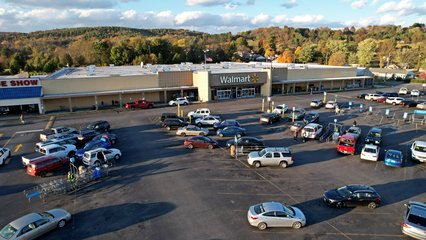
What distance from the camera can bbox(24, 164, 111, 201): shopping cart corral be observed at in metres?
19.3

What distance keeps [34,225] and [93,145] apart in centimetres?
1264

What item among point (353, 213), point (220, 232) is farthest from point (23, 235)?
point (353, 213)

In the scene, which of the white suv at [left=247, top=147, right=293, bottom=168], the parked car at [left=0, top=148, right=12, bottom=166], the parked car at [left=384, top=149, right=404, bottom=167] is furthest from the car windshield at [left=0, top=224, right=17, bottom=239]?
the parked car at [left=384, top=149, right=404, bottom=167]

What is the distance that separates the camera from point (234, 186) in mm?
20844

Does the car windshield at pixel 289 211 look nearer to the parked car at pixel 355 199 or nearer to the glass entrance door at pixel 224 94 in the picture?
the parked car at pixel 355 199

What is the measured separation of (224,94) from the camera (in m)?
55.7

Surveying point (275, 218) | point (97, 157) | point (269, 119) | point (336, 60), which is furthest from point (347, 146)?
point (336, 60)

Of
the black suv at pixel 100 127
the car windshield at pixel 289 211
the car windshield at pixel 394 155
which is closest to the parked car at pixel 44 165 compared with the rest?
the black suv at pixel 100 127

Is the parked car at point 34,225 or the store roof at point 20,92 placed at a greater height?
the store roof at point 20,92

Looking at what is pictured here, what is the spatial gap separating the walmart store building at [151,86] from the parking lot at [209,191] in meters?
11.8

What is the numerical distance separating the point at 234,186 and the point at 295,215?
5644mm

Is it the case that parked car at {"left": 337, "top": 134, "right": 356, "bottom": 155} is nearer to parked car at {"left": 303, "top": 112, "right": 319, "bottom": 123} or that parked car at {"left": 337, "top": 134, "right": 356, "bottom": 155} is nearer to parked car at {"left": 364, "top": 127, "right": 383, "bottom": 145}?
parked car at {"left": 364, "top": 127, "right": 383, "bottom": 145}

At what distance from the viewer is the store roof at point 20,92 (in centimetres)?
4234

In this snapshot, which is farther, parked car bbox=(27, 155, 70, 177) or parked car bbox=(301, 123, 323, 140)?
parked car bbox=(301, 123, 323, 140)
